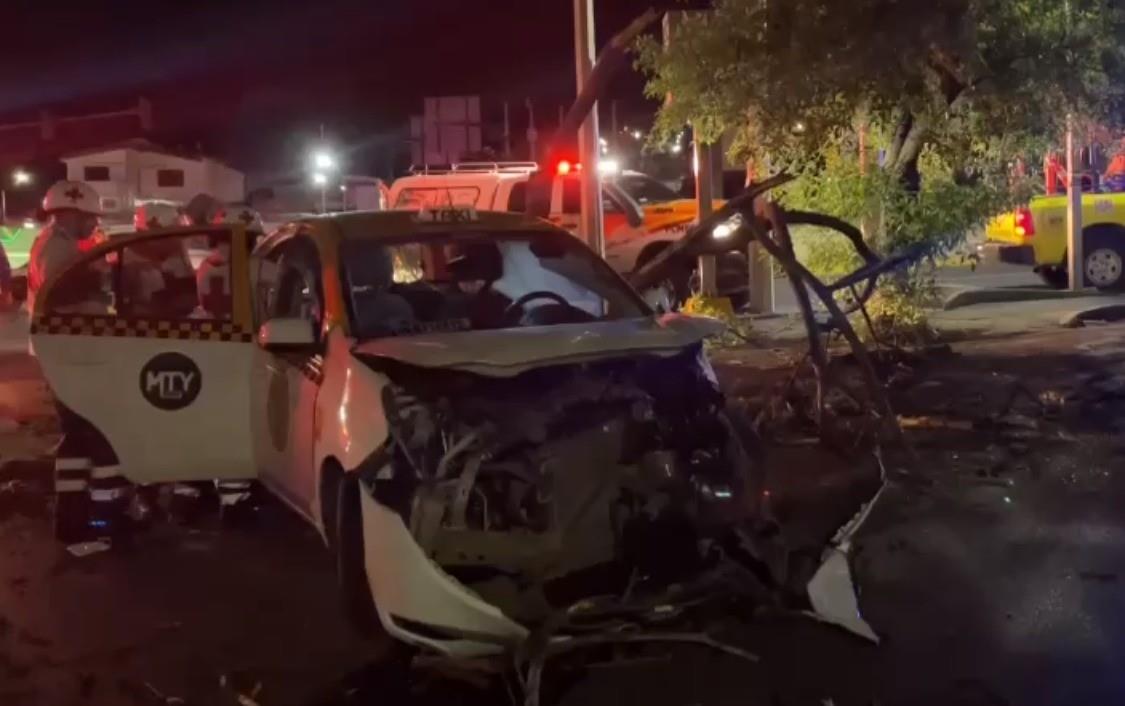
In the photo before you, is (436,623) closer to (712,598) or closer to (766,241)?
(712,598)

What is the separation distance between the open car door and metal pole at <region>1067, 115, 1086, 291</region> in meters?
11.9

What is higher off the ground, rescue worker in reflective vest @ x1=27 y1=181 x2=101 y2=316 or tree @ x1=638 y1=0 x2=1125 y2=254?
tree @ x1=638 y1=0 x2=1125 y2=254

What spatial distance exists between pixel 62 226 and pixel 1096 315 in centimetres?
1170

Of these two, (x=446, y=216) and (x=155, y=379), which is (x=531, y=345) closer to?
(x=446, y=216)

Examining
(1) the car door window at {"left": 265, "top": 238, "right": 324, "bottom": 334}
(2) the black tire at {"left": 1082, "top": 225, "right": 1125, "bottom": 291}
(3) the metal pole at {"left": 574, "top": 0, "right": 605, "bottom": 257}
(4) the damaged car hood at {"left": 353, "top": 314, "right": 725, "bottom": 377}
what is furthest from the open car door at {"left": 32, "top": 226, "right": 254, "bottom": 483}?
(2) the black tire at {"left": 1082, "top": 225, "right": 1125, "bottom": 291}

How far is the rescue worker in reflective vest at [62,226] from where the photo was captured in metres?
8.77

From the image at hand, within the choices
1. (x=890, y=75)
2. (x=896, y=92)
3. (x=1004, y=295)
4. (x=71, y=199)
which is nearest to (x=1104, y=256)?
(x=1004, y=295)

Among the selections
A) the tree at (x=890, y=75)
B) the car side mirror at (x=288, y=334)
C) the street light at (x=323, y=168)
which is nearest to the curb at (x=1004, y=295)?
the tree at (x=890, y=75)

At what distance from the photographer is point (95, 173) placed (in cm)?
3775

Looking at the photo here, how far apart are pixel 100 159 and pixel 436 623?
3524cm

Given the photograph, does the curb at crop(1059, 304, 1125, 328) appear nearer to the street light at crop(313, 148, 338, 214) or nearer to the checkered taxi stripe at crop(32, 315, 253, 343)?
the checkered taxi stripe at crop(32, 315, 253, 343)

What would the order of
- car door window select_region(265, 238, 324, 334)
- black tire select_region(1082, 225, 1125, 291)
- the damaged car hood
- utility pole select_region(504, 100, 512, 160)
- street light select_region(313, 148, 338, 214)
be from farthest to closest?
utility pole select_region(504, 100, 512, 160) → street light select_region(313, 148, 338, 214) → black tire select_region(1082, 225, 1125, 291) → car door window select_region(265, 238, 324, 334) → the damaged car hood

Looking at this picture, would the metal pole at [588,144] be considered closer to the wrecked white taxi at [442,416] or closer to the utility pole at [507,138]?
the wrecked white taxi at [442,416]

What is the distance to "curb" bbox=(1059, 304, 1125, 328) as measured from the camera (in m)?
16.1
